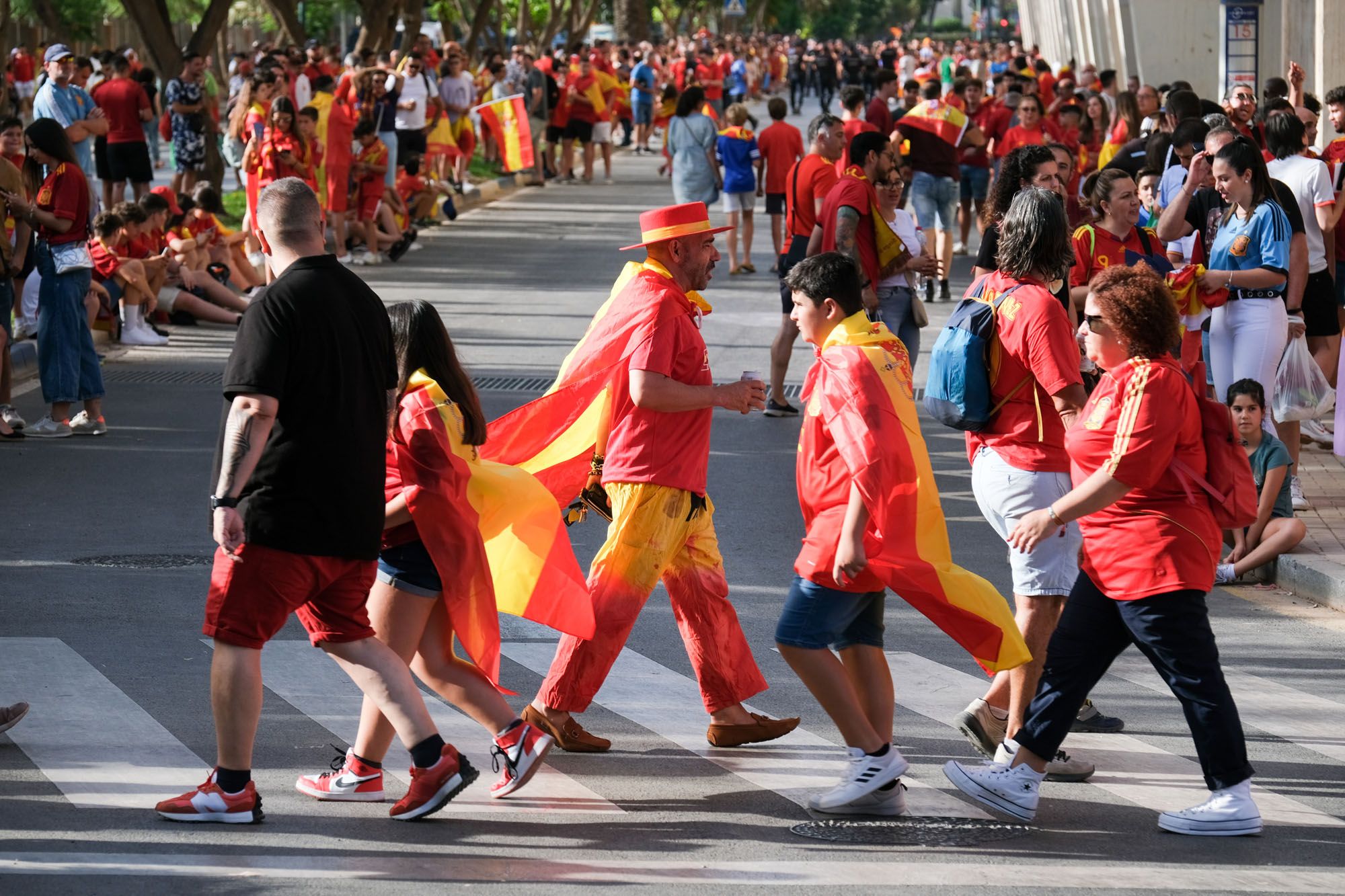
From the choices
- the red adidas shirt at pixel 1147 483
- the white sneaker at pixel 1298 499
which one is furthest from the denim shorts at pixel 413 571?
the white sneaker at pixel 1298 499

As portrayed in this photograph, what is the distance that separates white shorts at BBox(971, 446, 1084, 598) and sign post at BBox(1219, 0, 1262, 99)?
38.8 ft

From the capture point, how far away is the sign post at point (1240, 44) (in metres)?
16.9

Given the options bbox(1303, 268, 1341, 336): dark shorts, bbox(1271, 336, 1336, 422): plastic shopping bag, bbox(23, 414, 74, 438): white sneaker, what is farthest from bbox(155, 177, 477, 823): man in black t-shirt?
bbox(1303, 268, 1341, 336): dark shorts

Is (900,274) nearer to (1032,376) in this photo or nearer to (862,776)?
(1032,376)

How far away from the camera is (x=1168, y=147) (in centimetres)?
1189

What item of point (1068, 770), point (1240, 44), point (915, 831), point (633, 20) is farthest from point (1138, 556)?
point (633, 20)

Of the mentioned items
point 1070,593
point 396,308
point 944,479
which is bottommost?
point 944,479

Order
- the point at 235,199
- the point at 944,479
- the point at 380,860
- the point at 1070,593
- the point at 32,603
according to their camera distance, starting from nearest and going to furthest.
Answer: the point at 380,860, the point at 1070,593, the point at 32,603, the point at 944,479, the point at 235,199

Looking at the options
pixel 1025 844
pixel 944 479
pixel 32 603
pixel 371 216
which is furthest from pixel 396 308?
pixel 371 216

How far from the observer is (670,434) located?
19.9ft

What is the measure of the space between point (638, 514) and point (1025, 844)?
5.37ft

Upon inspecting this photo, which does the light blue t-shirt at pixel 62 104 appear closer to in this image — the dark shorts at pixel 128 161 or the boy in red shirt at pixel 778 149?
the dark shorts at pixel 128 161

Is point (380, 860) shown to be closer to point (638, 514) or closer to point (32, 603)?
point (638, 514)

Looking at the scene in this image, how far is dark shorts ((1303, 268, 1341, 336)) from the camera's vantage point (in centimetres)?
1127
